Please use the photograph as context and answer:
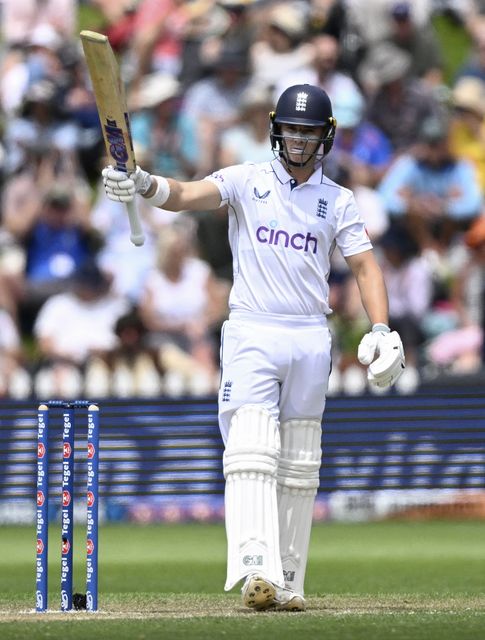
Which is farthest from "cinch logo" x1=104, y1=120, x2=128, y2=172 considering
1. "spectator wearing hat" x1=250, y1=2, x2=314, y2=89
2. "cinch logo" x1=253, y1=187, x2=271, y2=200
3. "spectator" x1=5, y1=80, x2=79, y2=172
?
"spectator" x1=5, y1=80, x2=79, y2=172

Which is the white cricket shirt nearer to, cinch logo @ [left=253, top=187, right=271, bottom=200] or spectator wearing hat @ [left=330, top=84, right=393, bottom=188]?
cinch logo @ [left=253, top=187, right=271, bottom=200]

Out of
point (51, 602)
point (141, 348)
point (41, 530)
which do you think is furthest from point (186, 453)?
point (41, 530)

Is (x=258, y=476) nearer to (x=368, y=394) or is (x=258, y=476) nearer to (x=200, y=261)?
(x=368, y=394)

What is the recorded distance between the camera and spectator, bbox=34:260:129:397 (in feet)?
42.3

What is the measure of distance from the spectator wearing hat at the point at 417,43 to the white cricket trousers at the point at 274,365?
8402 millimetres

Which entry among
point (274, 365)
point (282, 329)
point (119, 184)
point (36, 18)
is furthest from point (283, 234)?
point (36, 18)

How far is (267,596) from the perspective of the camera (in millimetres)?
5875

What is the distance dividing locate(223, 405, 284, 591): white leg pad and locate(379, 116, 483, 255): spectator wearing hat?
763cm

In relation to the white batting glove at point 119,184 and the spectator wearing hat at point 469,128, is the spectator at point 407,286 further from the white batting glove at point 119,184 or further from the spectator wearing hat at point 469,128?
the white batting glove at point 119,184

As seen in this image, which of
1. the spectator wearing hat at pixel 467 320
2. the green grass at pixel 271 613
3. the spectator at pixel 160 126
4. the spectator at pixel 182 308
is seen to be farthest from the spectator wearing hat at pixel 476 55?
the green grass at pixel 271 613

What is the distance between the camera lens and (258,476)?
19.6 ft

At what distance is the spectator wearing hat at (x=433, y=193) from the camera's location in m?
13.5

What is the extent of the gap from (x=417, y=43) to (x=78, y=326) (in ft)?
13.3

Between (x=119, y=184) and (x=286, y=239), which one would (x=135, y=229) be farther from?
(x=286, y=239)
